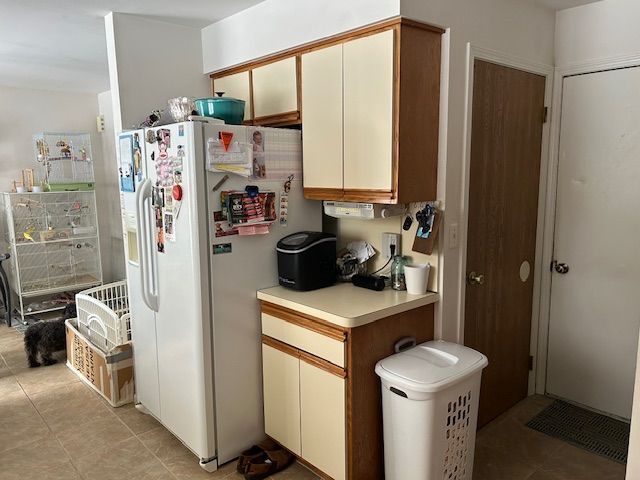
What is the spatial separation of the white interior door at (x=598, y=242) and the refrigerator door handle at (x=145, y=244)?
Answer: 2.38 meters

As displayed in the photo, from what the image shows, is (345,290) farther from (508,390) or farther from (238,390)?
(508,390)

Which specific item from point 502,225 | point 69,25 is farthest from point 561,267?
point 69,25

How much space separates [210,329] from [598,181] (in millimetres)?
2275

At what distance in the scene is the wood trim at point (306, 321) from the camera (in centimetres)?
206

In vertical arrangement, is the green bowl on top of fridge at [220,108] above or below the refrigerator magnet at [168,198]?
above

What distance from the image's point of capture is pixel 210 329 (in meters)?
2.34

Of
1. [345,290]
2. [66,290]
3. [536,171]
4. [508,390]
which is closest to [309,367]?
[345,290]

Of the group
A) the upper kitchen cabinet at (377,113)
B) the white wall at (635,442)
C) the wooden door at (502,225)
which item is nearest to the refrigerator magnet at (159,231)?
the upper kitchen cabinet at (377,113)

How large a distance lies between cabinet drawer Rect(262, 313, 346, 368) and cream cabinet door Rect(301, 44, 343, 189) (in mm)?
717

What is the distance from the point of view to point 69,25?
3.02 m

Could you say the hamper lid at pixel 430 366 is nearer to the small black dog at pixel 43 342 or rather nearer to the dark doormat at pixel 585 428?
the dark doormat at pixel 585 428

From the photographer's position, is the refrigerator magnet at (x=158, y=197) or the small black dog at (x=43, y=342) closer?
the refrigerator magnet at (x=158, y=197)

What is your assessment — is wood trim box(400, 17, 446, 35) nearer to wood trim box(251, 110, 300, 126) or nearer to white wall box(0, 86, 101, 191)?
wood trim box(251, 110, 300, 126)

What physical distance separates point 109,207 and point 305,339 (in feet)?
13.3
